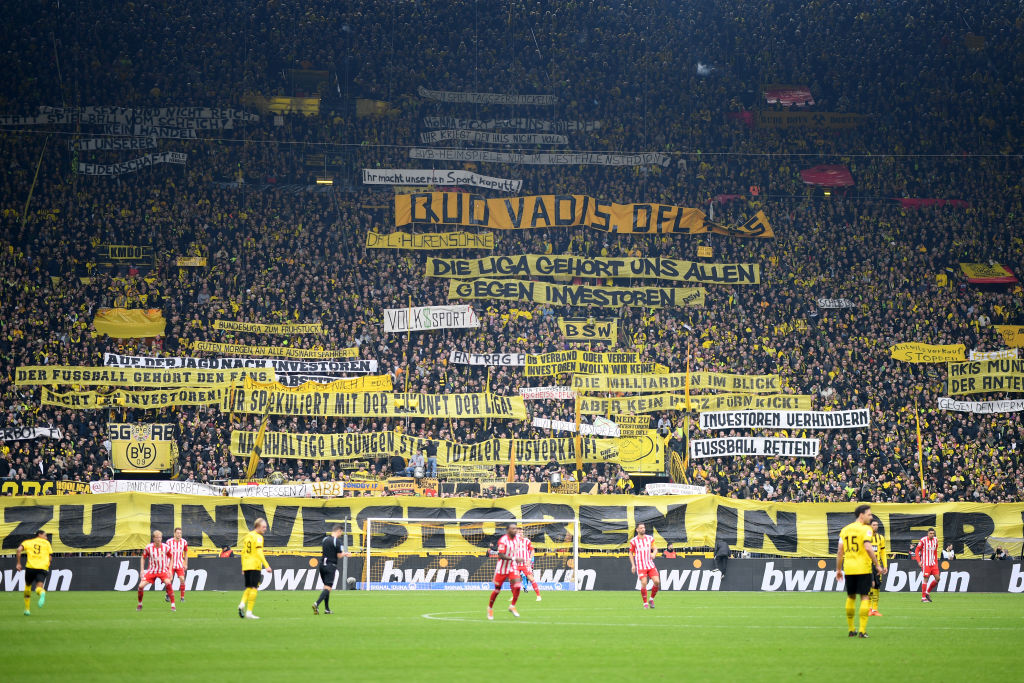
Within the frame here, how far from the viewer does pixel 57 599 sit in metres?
25.9

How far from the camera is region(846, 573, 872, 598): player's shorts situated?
54.2 feet

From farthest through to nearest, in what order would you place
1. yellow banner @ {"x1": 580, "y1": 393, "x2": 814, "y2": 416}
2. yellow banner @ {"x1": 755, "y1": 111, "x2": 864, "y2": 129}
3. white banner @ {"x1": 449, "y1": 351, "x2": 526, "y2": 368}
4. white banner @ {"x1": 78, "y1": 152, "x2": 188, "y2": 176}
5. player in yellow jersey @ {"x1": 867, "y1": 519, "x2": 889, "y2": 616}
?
yellow banner @ {"x1": 755, "y1": 111, "x2": 864, "y2": 129}
white banner @ {"x1": 78, "y1": 152, "x2": 188, "y2": 176}
white banner @ {"x1": 449, "y1": 351, "x2": 526, "y2": 368}
yellow banner @ {"x1": 580, "y1": 393, "x2": 814, "y2": 416}
player in yellow jersey @ {"x1": 867, "y1": 519, "x2": 889, "y2": 616}

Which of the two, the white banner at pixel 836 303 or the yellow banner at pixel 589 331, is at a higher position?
the white banner at pixel 836 303

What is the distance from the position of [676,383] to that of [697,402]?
111cm

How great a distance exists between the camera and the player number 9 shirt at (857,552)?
16469mm

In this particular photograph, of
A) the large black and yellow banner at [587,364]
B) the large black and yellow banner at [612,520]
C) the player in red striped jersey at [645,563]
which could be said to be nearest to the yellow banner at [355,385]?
the large black and yellow banner at [587,364]

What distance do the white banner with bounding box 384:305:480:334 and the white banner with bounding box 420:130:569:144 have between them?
47.9 ft

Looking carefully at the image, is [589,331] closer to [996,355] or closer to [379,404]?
[379,404]

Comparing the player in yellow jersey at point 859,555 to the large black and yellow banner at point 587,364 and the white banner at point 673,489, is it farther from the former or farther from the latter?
the large black and yellow banner at point 587,364

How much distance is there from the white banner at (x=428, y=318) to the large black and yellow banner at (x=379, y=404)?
608 centimetres

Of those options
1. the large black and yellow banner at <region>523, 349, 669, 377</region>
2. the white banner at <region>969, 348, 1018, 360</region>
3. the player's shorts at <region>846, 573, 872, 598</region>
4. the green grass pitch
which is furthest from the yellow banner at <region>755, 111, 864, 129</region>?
the player's shorts at <region>846, 573, 872, 598</region>

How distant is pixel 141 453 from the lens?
39.5m

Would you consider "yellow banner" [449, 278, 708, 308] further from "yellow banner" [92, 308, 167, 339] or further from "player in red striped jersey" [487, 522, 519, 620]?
"player in red striped jersey" [487, 522, 519, 620]

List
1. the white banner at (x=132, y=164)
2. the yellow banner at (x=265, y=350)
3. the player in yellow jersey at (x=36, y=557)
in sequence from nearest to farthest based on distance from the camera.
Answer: the player in yellow jersey at (x=36, y=557)
the yellow banner at (x=265, y=350)
the white banner at (x=132, y=164)
